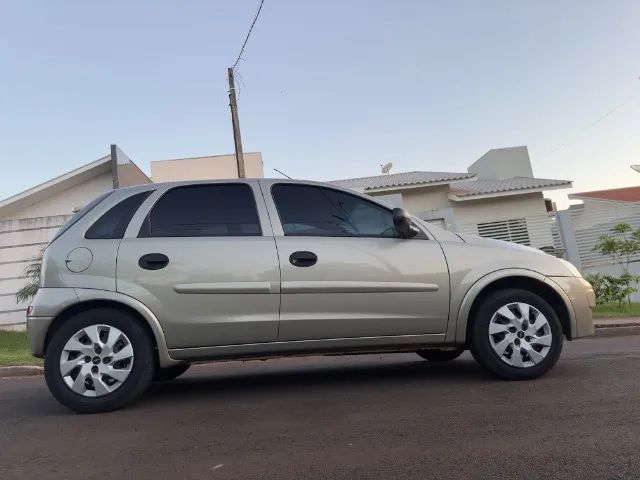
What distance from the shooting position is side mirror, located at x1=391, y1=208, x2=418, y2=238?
13.7ft

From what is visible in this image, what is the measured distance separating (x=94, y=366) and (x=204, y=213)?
1.33 metres

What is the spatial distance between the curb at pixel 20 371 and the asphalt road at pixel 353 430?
2563 millimetres

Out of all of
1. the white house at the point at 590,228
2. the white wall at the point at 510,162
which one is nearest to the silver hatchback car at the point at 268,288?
the white house at the point at 590,228

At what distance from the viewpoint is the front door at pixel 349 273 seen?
158 inches

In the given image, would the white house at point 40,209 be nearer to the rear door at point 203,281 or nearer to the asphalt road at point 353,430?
the asphalt road at point 353,430

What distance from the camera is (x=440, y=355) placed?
214 inches

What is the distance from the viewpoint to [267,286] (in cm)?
398

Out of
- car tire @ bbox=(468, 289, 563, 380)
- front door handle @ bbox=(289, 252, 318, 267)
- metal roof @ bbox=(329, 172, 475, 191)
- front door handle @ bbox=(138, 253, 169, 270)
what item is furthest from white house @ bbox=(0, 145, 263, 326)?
car tire @ bbox=(468, 289, 563, 380)

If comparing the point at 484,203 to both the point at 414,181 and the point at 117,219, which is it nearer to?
the point at 414,181

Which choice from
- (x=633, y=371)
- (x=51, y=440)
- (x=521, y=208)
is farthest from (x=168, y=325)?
(x=521, y=208)

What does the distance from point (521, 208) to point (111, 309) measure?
46.7ft

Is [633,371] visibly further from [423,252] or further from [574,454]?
[574,454]

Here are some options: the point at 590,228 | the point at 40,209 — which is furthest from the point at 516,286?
the point at 40,209

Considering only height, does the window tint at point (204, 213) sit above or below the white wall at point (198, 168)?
below
